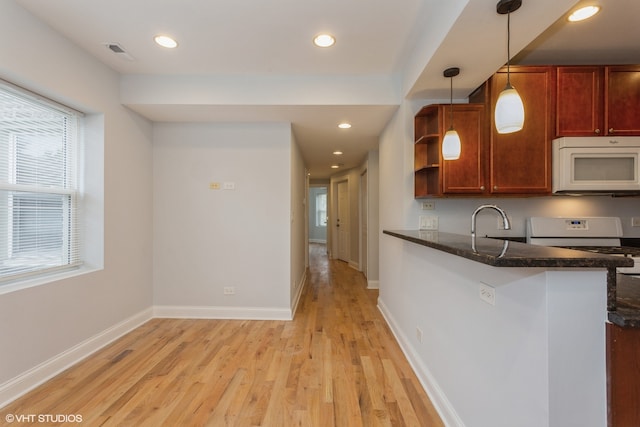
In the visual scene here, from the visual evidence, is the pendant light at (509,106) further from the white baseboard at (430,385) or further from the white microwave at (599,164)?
the white baseboard at (430,385)

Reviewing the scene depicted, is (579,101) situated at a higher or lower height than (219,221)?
higher

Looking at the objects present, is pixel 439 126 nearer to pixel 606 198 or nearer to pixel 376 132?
pixel 376 132

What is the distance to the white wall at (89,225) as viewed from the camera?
1.86 metres

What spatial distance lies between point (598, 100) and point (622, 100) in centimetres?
18

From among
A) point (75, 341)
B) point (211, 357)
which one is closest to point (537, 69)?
point (211, 357)

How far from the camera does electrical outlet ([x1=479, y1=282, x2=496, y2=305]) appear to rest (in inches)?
48.5

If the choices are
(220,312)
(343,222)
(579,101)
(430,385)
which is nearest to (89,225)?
(220,312)

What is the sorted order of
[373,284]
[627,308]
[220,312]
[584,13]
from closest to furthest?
[627,308] → [584,13] → [220,312] → [373,284]

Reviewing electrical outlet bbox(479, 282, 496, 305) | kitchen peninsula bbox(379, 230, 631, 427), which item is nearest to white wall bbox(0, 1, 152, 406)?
kitchen peninsula bbox(379, 230, 631, 427)

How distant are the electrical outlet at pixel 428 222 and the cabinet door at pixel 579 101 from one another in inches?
46.0

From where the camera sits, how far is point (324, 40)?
7.10 feet

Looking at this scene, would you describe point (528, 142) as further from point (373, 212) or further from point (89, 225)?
point (89, 225)

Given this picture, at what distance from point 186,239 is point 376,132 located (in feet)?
9.07

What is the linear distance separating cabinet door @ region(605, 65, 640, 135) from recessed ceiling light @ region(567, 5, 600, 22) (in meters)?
0.70
